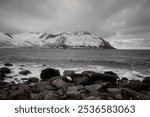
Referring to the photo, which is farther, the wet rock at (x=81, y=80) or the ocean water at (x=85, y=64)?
the ocean water at (x=85, y=64)

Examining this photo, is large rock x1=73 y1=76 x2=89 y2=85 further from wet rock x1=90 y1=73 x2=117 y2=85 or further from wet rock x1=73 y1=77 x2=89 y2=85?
wet rock x1=90 y1=73 x2=117 y2=85

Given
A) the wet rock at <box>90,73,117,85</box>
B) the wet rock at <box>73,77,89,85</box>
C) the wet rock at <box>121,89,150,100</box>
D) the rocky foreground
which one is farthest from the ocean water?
the wet rock at <box>121,89,150,100</box>

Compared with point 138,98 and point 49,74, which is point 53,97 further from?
point 49,74

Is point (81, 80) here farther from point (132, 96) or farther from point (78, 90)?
point (132, 96)

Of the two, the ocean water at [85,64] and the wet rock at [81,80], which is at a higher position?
the wet rock at [81,80]

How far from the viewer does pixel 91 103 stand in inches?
193

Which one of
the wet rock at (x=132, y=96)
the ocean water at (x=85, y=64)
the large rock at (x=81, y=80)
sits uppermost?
the wet rock at (x=132, y=96)

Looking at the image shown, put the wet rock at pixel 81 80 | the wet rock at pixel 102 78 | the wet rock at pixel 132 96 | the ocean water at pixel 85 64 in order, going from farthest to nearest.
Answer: the ocean water at pixel 85 64 → the wet rock at pixel 102 78 → the wet rock at pixel 81 80 → the wet rock at pixel 132 96

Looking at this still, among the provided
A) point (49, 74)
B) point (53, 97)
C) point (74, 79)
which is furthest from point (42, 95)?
point (49, 74)

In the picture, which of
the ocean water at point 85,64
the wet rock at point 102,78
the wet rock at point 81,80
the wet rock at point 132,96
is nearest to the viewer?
the wet rock at point 132,96

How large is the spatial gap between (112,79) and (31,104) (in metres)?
7.41

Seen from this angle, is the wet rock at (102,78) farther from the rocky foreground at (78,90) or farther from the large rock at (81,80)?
the large rock at (81,80)

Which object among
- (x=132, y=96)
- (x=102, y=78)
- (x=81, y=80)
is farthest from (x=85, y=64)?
(x=132, y=96)

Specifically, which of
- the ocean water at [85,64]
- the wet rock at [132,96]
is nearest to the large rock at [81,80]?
the wet rock at [132,96]
